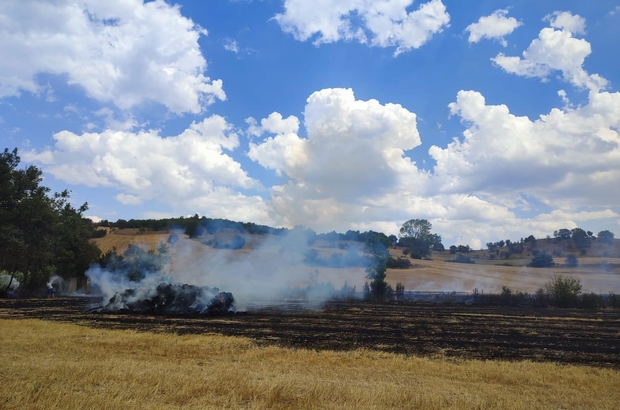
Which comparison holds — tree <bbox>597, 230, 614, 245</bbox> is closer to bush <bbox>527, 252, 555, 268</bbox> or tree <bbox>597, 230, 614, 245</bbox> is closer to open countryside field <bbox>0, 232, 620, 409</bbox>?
bush <bbox>527, 252, 555, 268</bbox>

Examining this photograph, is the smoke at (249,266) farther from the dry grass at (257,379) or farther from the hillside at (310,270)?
the dry grass at (257,379)

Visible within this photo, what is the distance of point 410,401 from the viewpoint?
9.88 metres

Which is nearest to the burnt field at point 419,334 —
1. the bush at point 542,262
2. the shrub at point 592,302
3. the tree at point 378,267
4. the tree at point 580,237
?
the shrub at point 592,302

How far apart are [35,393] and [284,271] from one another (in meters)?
61.4

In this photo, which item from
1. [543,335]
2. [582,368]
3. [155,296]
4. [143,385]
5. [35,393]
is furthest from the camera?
[155,296]

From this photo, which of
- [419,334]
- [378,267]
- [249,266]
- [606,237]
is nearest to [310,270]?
[249,266]

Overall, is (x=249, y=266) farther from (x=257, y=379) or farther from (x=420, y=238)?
(x=420, y=238)

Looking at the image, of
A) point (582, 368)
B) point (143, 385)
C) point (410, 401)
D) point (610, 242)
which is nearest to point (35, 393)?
point (143, 385)

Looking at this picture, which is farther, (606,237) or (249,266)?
(606,237)

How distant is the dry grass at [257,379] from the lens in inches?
351

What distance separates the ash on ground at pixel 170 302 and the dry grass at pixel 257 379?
14754 mm

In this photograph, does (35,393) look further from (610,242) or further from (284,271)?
(610,242)

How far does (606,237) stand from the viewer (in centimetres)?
13575

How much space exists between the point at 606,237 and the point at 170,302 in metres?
146
